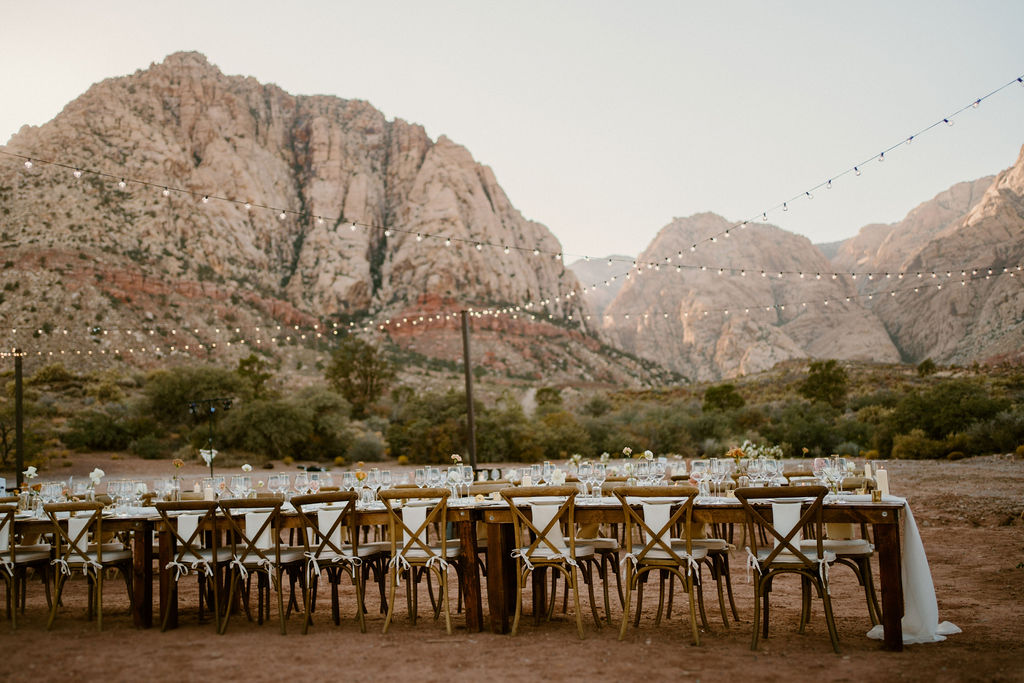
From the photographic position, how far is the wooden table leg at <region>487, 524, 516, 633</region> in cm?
536

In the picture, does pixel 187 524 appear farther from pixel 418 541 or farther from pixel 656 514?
pixel 656 514

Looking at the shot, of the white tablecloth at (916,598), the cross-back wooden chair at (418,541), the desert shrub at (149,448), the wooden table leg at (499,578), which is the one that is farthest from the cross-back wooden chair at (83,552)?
the desert shrub at (149,448)

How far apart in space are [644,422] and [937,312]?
6726 centimetres

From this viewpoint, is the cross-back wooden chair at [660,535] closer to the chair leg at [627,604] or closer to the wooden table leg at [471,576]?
the chair leg at [627,604]

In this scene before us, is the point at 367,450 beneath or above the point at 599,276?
beneath

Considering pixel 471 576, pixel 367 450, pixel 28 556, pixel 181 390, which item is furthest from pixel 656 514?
pixel 181 390

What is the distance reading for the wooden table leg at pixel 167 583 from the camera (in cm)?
578

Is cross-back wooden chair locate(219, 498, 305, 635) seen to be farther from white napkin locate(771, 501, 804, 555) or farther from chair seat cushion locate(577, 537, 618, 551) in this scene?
white napkin locate(771, 501, 804, 555)

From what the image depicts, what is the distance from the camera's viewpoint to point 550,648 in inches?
191

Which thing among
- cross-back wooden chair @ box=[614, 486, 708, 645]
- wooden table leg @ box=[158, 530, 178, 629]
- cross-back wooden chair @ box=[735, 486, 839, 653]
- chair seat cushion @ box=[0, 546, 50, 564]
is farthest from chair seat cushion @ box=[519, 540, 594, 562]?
chair seat cushion @ box=[0, 546, 50, 564]

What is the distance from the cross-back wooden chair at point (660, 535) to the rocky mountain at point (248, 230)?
32.6 meters

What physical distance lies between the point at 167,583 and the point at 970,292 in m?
78.3

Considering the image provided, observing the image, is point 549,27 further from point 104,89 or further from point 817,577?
point 104,89

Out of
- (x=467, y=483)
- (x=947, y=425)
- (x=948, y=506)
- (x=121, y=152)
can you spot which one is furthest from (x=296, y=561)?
(x=121, y=152)
